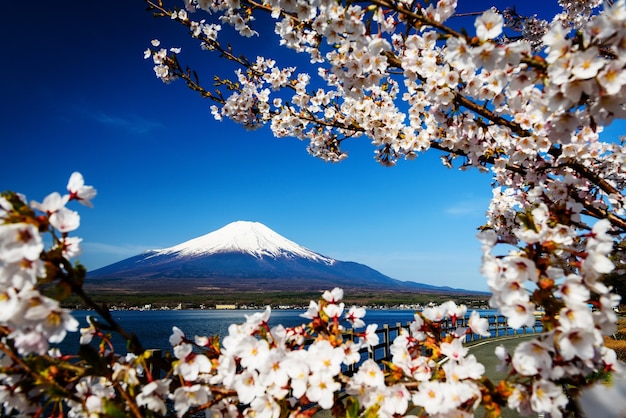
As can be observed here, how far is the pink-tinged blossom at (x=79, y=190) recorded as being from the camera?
46.6 inches

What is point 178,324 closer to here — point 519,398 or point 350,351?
point 350,351

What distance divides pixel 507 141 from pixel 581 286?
65.5 inches

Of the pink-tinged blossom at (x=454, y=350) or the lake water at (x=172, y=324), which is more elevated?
the pink-tinged blossom at (x=454, y=350)

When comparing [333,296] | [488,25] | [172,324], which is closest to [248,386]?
[333,296]

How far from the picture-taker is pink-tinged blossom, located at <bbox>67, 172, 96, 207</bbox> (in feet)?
3.89

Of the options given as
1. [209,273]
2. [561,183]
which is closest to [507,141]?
[561,183]

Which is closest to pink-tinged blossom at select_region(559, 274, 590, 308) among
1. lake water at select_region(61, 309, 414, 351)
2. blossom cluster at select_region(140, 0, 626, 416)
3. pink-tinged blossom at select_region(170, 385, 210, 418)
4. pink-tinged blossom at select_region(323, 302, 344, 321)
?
blossom cluster at select_region(140, 0, 626, 416)

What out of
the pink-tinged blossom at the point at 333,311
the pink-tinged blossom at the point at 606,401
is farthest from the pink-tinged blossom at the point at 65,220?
the pink-tinged blossom at the point at 606,401

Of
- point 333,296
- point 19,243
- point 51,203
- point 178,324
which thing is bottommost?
point 178,324

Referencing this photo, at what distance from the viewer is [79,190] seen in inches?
46.9

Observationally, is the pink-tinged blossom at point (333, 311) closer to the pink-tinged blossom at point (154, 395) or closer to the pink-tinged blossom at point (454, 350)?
the pink-tinged blossom at point (454, 350)

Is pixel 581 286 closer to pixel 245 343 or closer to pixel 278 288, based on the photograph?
pixel 245 343

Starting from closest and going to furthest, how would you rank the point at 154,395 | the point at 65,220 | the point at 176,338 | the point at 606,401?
1. the point at 65,220
2. the point at 154,395
3. the point at 176,338
4. the point at 606,401

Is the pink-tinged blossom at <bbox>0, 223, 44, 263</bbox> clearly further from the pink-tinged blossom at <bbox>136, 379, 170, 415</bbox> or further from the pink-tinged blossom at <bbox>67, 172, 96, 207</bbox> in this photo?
the pink-tinged blossom at <bbox>136, 379, 170, 415</bbox>
